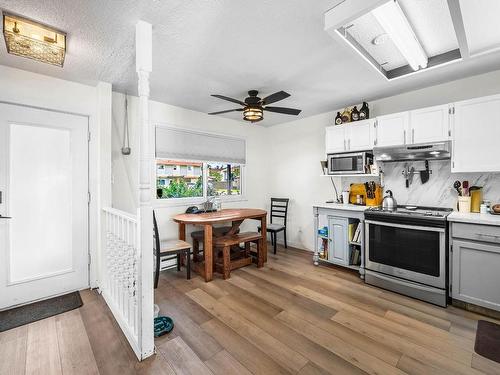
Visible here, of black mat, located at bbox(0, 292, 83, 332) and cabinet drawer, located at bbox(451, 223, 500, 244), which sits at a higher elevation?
cabinet drawer, located at bbox(451, 223, 500, 244)

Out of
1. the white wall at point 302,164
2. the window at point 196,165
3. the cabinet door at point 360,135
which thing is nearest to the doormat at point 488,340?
the cabinet door at point 360,135

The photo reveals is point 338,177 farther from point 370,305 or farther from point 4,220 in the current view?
point 4,220

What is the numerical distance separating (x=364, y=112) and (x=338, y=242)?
2009mm

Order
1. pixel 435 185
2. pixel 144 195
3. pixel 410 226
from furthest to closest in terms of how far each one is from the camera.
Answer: pixel 435 185
pixel 410 226
pixel 144 195

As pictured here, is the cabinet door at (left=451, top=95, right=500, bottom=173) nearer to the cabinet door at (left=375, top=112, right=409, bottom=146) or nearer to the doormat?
the cabinet door at (left=375, top=112, right=409, bottom=146)

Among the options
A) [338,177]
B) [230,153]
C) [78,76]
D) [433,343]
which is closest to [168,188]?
[230,153]

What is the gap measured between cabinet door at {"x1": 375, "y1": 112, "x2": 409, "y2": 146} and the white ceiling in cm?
43

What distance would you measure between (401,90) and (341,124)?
2.90 ft

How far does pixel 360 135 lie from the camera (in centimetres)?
351

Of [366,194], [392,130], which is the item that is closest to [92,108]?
[392,130]

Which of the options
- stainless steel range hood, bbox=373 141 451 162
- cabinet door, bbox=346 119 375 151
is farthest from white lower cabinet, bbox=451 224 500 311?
cabinet door, bbox=346 119 375 151

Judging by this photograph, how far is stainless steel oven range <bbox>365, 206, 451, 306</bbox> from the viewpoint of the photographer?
253 centimetres

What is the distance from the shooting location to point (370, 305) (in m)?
2.53

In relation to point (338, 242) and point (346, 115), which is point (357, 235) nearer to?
point (338, 242)
